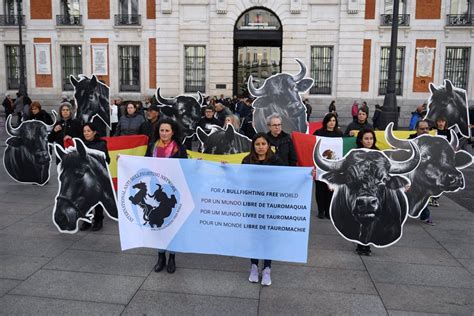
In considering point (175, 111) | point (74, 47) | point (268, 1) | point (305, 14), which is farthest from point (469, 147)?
point (74, 47)

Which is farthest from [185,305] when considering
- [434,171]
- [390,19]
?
[390,19]

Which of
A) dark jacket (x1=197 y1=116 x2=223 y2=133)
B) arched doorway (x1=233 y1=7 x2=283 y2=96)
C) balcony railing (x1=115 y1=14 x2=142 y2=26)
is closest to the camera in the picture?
dark jacket (x1=197 y1=116 x2=223 y2=133)

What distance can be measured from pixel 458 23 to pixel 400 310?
1025 inches

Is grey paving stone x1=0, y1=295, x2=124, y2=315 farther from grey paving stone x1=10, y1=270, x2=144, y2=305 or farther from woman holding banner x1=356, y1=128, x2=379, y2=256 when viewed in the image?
woman holding banner x1=356, y1=128, x2=379, y2=256

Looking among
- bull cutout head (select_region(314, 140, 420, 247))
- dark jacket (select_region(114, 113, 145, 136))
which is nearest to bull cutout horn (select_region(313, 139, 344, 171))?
bull cutout head (select_region(314, 140, 420, 247))

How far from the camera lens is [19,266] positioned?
5.36 meters

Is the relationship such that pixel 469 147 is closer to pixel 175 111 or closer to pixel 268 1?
pixel 175 111

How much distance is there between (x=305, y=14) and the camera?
2644cm

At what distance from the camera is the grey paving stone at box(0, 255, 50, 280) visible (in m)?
5.11

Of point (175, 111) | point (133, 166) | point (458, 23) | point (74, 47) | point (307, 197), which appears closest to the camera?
point (307, 197)

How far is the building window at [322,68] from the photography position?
88.3 ft

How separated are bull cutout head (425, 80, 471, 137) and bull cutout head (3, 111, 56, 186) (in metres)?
8.22

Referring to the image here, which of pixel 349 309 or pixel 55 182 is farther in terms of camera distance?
pixel 55 182

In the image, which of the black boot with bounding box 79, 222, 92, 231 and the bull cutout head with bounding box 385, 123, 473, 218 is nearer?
the black boot with bounding box 79, 222, 92, 231
